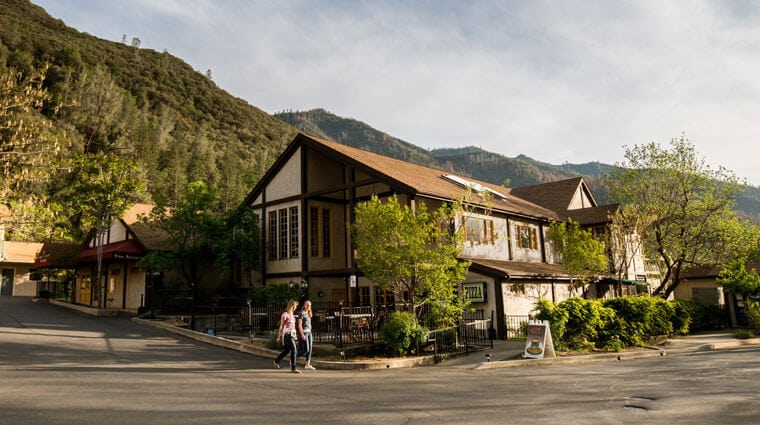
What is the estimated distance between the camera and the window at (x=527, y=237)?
90.8ft

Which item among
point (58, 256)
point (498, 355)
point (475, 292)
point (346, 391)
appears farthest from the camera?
point (58, 256)

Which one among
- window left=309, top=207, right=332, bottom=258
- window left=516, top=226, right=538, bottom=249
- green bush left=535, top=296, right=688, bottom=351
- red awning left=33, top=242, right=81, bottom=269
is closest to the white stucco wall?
window left=309, top=207, right=332, bottom=258

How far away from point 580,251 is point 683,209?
7.83 metres

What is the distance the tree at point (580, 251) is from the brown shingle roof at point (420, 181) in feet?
10.7

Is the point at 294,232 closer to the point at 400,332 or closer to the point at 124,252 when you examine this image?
the point at 124,252

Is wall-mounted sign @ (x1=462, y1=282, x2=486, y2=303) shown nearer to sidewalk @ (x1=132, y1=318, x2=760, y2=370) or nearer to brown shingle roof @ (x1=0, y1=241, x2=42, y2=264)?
sidewalk @ (x1=132, y1=318, x2=760, y2=370)

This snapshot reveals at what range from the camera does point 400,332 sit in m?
15.2

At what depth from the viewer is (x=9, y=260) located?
47344 mm

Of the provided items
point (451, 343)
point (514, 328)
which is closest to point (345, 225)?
point (514, 328)

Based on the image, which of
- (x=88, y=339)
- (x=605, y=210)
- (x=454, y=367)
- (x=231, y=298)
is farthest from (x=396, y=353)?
(x=605, y=210)

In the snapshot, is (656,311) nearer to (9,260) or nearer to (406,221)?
(406,221)

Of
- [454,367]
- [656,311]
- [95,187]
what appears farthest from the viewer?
[95,187]

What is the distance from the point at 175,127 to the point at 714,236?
10801 centimetres

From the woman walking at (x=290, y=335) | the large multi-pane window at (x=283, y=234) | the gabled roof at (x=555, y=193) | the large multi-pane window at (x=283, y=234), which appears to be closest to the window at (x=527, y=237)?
the gabled roof at (x=555, y=193)
